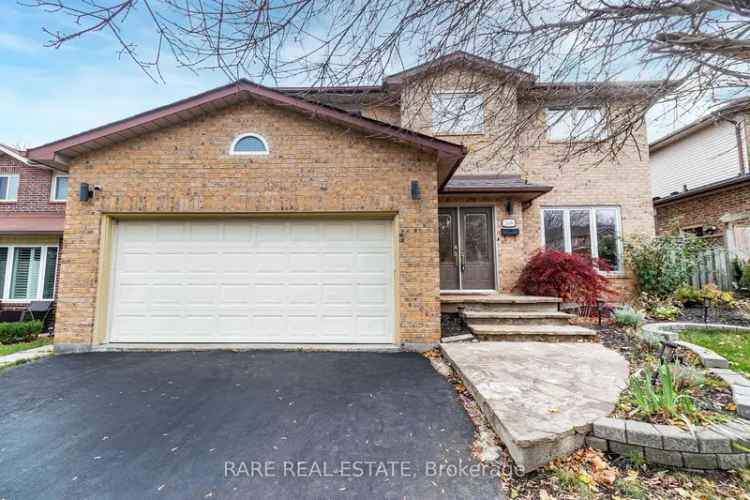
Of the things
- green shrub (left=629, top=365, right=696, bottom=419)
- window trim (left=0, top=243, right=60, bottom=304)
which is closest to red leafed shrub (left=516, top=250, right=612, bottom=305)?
green shrub (left=629, top=365, right=696, bottom=419)

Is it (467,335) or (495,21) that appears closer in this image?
(495,21)

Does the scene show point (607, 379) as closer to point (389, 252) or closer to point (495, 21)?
point (389, 252)

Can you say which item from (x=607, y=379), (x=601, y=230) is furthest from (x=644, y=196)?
(x=607, y=379)

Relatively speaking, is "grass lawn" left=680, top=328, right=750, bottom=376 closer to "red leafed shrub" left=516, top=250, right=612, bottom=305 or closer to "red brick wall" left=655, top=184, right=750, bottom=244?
"red leafed shrub" left=516, top=250, right=612, bottom=305

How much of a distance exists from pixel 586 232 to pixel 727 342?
4563 mm

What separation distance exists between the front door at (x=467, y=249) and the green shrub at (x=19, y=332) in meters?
10.3

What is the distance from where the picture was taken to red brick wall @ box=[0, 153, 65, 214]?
1061cm

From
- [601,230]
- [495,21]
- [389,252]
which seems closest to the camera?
[495,21]

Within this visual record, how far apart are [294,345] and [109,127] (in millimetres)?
4950

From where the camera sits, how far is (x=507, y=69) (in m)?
3.86

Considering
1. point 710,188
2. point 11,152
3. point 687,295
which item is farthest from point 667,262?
point 11,152

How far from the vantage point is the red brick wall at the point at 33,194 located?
10609 mm

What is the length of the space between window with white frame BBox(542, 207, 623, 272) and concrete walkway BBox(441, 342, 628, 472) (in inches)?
182

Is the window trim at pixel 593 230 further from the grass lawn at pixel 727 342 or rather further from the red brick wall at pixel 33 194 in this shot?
the red brick wall at pixel 33 194
